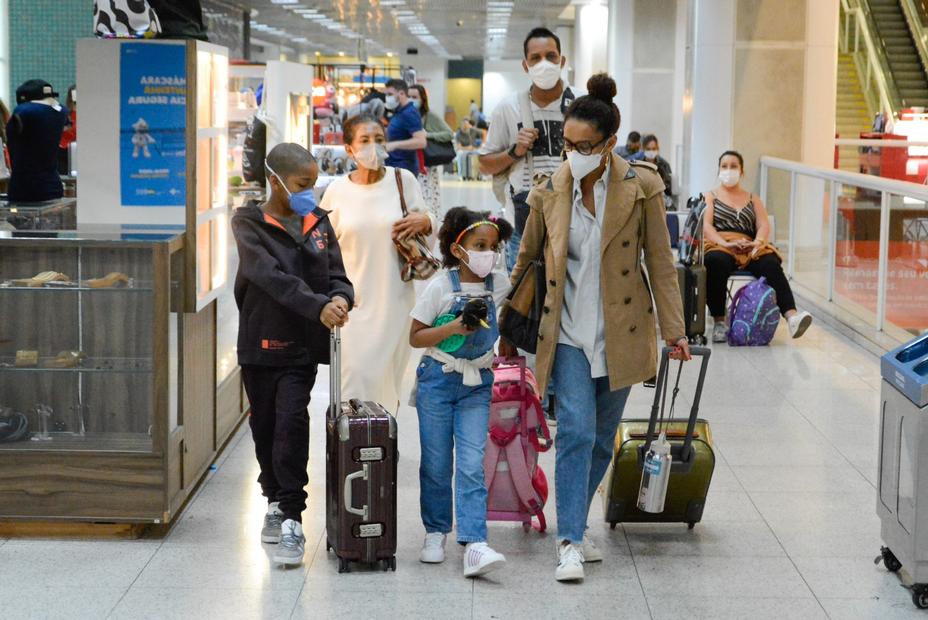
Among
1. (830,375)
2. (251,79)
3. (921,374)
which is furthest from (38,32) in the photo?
(921,374)

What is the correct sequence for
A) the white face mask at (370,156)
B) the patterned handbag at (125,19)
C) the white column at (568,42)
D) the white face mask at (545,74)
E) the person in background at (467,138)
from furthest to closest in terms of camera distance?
the white column at (568,42) < the person in background at (467,138) < the white face mask at (545,74) < the white face mask at (370,156) < the patterned handbag at (125,19)

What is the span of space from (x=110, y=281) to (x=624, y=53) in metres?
20.6

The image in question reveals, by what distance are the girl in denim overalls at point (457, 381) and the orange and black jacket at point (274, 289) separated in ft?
1.33

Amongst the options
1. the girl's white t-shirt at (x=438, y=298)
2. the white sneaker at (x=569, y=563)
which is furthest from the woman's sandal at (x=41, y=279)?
the white sneaker at (x=569, y=563)

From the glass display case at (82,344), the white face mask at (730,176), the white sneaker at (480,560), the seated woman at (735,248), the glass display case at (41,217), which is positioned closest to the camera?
the white sneaker at (480,560)

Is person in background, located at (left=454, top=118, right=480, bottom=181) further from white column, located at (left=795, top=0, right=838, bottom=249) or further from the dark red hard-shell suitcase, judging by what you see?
the dark red hard-shell suitcase

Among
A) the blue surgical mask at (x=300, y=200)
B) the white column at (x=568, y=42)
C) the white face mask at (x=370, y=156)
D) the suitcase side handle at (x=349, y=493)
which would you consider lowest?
the suitcase side handle at (x=349, y=493)

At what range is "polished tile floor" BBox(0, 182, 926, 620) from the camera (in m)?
4.38

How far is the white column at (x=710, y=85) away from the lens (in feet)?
47.2

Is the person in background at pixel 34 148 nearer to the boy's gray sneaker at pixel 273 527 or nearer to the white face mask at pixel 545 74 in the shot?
the white face mask at pixel 545 74

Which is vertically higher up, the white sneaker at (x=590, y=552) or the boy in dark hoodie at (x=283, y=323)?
the boy in dark hoodie at (x=283, y=323)

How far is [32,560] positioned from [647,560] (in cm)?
222

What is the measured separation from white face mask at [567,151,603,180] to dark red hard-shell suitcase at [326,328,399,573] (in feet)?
3.52

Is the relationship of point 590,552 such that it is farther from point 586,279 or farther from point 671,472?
point 586,279
